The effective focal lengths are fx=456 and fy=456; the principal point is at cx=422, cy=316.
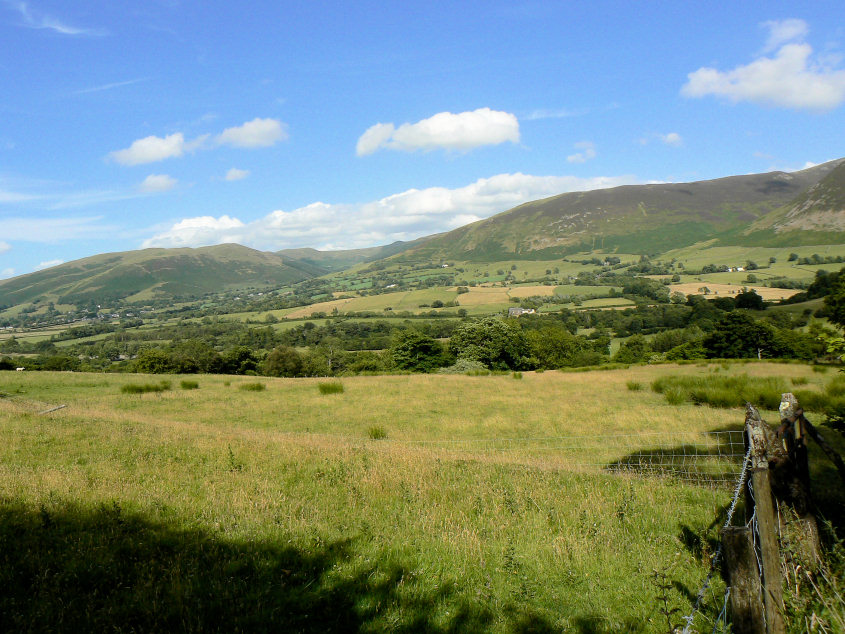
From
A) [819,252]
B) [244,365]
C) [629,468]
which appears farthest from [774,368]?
[819,252]

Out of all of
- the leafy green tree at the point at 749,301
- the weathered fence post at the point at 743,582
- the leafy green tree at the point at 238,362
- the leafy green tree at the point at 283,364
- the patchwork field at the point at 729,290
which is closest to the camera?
the weathered fence post at the point at 743,582

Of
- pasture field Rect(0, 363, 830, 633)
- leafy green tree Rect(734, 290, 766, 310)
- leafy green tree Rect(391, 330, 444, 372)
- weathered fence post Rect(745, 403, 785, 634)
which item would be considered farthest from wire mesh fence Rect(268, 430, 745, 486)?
leafy green tree Rect(734, 290, 766, 310)

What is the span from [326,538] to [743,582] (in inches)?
194

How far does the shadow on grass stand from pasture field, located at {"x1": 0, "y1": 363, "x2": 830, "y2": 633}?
0.8 inches

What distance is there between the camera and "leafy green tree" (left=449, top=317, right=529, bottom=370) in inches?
2852

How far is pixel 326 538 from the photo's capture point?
6438 millimetres

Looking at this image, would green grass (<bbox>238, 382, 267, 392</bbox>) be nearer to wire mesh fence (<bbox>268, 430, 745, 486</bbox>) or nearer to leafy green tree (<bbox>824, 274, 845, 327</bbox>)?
wire mesh fence (<bbox>268, 430, 745, 486</bbox>)

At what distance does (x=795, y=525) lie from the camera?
4730 millimetres

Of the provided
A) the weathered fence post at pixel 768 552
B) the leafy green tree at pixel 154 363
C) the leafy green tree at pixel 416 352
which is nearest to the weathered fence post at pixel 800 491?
the weathered fence post at pixel 768 552

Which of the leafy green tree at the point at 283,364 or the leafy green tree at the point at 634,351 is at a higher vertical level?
the leafy green tree at the point at 283,364

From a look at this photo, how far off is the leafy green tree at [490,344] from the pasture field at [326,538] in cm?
5845

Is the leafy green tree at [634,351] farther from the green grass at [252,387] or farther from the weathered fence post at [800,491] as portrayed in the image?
the weathered fence post at [800,491]

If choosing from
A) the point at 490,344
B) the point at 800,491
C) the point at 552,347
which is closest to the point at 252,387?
the point at 800,491

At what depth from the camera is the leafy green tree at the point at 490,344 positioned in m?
72.4
